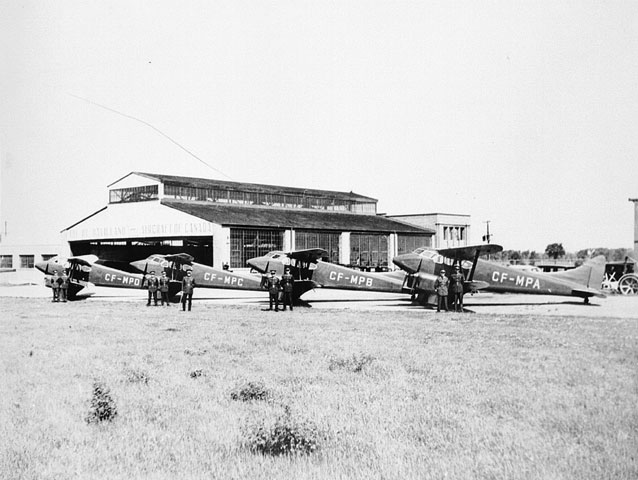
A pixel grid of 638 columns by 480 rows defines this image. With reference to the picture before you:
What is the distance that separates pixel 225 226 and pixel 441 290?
23.9 meters

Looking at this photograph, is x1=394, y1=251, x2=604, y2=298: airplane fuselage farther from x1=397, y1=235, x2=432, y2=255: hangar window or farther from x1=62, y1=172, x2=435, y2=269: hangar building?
x1=397, y1=235, x2=432, y2=255: hangar window

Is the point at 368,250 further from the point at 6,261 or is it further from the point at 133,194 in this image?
the point at 6,261

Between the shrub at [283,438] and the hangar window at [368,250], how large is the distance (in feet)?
136

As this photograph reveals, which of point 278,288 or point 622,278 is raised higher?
point 622,278

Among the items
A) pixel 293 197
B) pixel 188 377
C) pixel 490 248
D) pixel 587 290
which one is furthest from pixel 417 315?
pixel 293 197

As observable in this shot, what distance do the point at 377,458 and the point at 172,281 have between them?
2031 centimetres

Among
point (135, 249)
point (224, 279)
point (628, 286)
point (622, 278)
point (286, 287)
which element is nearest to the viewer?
point (286, 287)

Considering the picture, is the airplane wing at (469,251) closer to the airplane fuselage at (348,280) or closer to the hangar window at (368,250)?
the airplane fuselage at (348,280)

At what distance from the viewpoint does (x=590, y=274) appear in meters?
23.0

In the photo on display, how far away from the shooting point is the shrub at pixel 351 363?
8961mm

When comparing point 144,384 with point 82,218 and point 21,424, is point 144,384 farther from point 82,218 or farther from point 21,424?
point 82,218

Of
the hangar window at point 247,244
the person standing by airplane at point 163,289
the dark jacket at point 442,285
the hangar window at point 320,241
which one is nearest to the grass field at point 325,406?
the dark jacket at point 442,285

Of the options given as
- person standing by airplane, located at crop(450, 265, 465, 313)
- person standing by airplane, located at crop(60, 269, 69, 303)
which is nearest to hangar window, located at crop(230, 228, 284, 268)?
person standing by airplane, located at crop(60, 269, 69, 303)

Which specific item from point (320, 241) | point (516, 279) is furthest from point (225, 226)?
point (516, 279)
